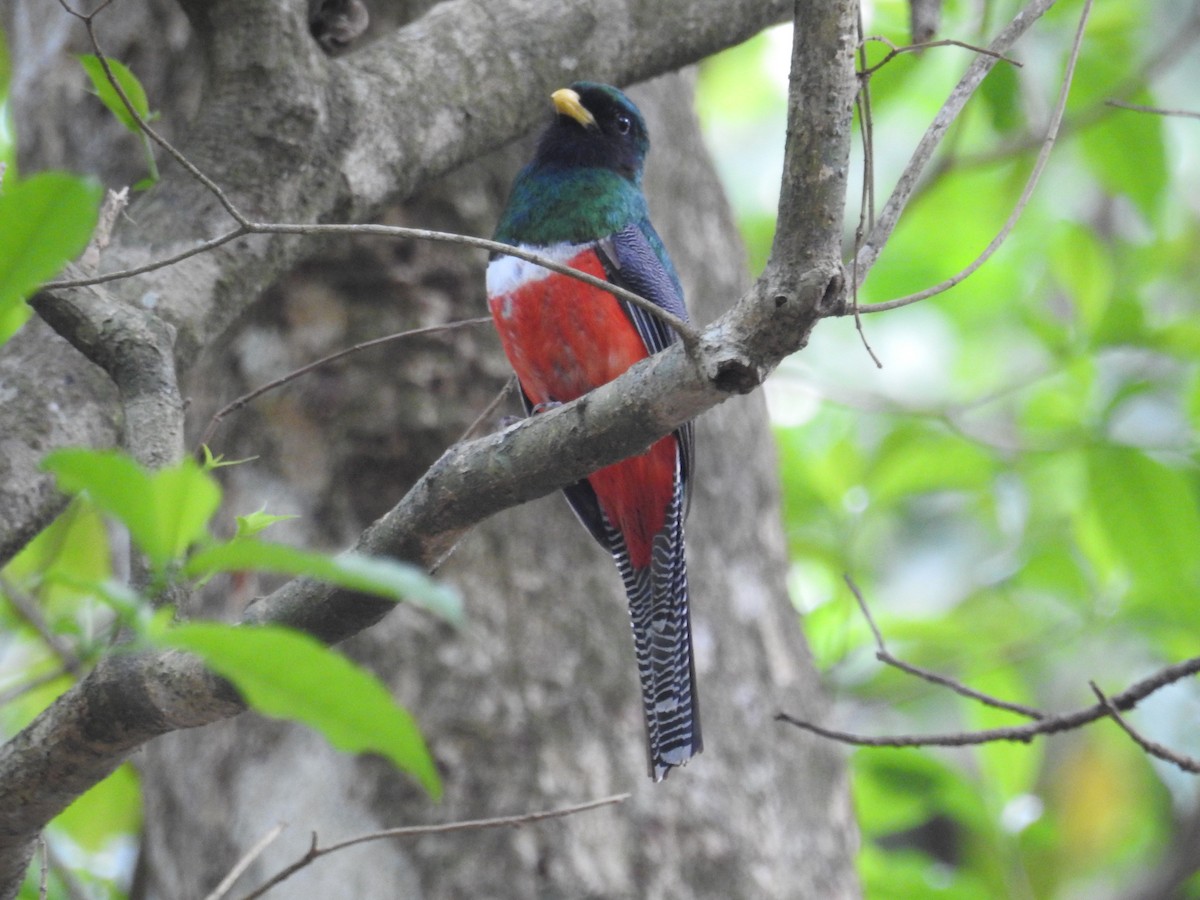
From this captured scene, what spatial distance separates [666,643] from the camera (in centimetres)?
299

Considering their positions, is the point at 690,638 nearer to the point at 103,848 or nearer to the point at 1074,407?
the point at 1074,407

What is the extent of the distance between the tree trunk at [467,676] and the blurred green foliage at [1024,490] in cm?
62

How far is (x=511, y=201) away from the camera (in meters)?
3.44

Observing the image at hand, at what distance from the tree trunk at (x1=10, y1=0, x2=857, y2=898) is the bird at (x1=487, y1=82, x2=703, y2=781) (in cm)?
22

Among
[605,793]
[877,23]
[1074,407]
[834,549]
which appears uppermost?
[877,23]

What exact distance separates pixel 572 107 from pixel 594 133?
0.77 feet

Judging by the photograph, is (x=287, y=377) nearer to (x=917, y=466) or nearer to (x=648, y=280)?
(x=648, y=280)

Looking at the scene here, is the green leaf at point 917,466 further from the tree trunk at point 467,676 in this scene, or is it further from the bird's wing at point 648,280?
the bird's wing at point 648,280

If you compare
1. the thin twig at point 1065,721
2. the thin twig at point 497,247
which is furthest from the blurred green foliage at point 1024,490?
the thin twig at point 497,247

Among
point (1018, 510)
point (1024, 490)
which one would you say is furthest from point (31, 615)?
point (1024, 490)

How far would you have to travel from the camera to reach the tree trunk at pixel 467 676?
9.89 ft

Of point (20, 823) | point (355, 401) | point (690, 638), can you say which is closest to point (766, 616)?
point (690, 638)

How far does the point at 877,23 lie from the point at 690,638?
232cm

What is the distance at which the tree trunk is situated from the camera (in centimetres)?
301
